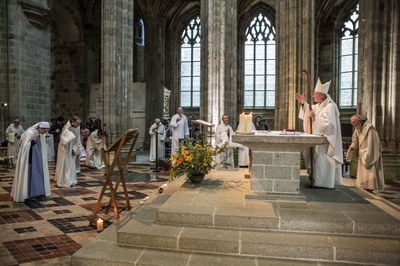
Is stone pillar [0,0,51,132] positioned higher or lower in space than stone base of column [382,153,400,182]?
higher

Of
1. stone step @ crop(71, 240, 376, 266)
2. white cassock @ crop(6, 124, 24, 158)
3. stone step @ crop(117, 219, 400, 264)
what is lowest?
stone step @ crop(71, 240, 376, 266)

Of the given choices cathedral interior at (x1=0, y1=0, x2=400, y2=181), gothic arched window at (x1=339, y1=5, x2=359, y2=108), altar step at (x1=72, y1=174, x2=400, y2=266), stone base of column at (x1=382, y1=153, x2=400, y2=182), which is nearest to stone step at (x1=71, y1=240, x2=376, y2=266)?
altar step at (x1=72, y1=174, x2=400, y2=266)

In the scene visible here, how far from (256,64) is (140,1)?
354 inches

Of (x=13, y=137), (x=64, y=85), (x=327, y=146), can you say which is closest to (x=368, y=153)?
(x=327, y=146)

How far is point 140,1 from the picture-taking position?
23359 millimetres

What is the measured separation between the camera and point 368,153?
314 inches

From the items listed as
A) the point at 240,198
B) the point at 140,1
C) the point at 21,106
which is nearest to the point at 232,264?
the point at 240,198

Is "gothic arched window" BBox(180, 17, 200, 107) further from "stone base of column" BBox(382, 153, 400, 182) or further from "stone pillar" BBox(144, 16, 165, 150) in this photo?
"stone base of column" BBox(382, 153, 400, 182)

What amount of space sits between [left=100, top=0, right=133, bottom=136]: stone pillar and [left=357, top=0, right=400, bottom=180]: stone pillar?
8.75 meters

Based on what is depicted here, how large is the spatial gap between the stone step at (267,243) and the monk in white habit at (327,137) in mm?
1991

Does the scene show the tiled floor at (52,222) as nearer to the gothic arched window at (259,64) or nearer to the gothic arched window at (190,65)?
the gothic arched window at (190,65)

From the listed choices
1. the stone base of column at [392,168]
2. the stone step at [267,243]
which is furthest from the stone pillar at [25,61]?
the stone base of column at [392,168]

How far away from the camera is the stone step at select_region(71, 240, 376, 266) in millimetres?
3727

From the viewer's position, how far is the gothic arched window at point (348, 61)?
899 inches
